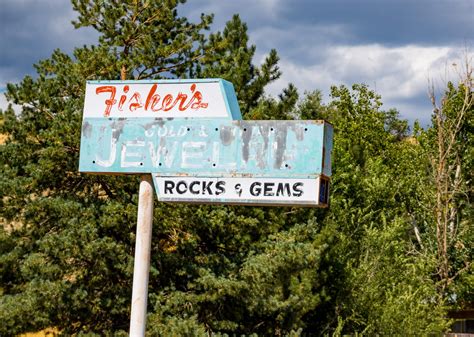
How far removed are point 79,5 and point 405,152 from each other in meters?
32.3

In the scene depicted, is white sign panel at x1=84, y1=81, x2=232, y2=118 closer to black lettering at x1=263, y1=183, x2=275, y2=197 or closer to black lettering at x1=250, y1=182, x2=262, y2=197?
black lettering at x1=250, y1=182, x2=262, y2=197

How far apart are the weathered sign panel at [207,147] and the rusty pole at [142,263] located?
44cm

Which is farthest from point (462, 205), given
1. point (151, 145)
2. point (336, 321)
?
point (151, 145)

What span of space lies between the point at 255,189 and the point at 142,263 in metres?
2.23

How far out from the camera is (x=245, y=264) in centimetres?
2150

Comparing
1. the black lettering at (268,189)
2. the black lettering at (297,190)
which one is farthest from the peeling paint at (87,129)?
the black lettering at (297,190)

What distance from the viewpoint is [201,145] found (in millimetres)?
14094

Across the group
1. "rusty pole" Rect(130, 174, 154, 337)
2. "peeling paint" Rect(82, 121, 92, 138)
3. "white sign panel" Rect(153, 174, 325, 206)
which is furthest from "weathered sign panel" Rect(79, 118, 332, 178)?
"rusty pole" Rect(130, 174, 154, 337)

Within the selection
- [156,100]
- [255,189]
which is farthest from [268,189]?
[156,100]

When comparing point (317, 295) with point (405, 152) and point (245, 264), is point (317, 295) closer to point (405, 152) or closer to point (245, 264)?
point (245, 264)

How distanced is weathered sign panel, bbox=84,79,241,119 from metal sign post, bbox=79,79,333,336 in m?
0.02

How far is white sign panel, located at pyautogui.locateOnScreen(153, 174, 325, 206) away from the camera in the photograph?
1340 centimetres

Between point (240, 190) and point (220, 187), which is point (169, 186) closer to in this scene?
point (220, 187)

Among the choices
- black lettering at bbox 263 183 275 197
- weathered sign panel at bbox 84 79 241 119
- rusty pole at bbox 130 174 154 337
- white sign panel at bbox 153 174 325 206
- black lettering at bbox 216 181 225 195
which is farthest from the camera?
weathered sign panel at bbox 84 79 241 119
